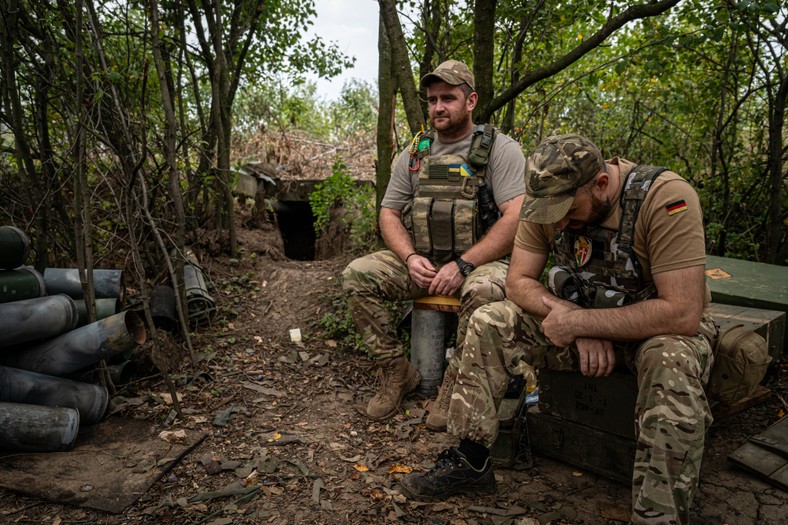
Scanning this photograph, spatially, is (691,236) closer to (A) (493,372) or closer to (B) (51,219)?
(A) (493,372)

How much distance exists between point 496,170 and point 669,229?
1.51m

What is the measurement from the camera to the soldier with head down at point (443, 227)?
11.3ft

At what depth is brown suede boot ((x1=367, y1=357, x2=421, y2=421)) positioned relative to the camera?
350 cm

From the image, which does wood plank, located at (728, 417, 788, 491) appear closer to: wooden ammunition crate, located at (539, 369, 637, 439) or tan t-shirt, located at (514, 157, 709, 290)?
wooden ammunition crate, located at (539, 369, 637, 439)

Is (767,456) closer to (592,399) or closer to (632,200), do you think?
(592,399)

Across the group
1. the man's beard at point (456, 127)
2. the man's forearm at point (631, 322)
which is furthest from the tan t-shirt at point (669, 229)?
the man's beard at point (456, 127)

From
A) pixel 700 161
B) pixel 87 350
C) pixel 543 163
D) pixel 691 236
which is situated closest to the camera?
pixel 691 236

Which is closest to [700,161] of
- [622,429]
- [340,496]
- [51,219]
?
[622,429]

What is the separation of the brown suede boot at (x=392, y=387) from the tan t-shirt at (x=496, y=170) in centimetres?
114

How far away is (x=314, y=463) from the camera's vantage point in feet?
9.67

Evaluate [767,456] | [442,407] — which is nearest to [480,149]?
[442,407]

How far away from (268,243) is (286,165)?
2.62 meters

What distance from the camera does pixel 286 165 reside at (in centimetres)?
888

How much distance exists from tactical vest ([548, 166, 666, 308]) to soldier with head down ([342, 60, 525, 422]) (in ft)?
2.66
